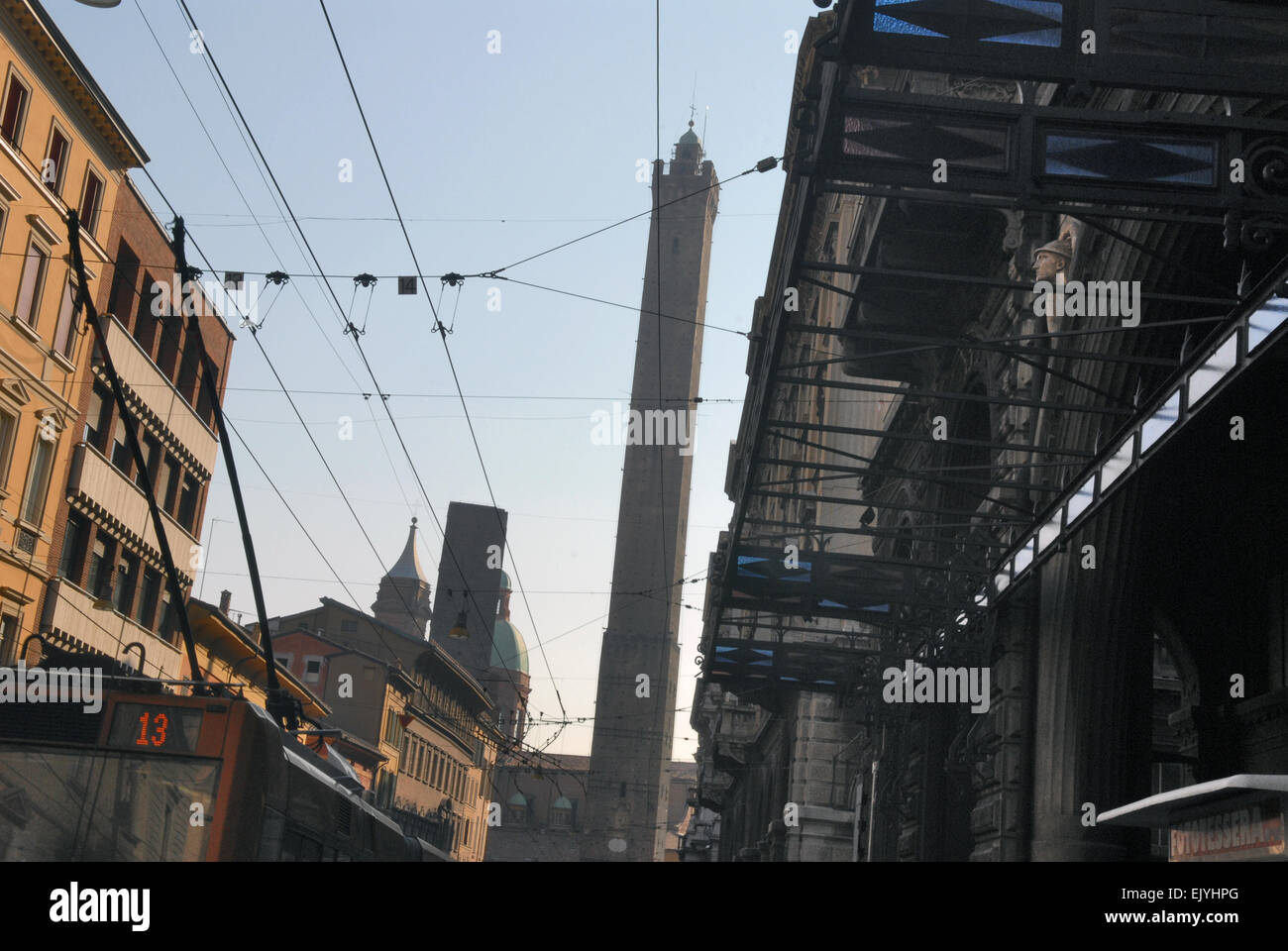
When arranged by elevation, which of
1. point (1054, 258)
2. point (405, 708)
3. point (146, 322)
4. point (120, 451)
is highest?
point (146, 322)

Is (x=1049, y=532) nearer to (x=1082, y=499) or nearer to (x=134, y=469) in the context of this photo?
(x=1082, y=499)

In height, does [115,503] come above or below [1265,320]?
above

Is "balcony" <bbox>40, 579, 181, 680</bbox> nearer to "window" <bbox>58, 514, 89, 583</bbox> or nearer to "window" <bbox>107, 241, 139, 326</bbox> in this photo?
"window" <bbox>58, 514, 89, 583</bbox>

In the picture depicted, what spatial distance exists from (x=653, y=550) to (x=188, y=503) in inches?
1533

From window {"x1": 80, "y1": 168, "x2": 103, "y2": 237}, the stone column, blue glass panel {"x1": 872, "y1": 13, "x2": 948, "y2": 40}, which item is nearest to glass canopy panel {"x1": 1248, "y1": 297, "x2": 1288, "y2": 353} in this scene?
blue glass panel {"x1": 872, "y1": 13, "x2": 948, "y2": 40}

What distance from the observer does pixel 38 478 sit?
2878cm

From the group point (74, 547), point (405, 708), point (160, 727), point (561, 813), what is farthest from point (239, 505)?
point (561, 813)

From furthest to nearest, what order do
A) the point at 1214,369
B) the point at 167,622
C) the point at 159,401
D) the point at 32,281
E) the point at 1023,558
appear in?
the point at 167,622 < the point at 159,401 < the point at 32,281 < the point at 1023,558 < the point at 1214,369

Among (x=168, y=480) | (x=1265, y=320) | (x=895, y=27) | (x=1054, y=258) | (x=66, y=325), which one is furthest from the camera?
(x=168, y=480)

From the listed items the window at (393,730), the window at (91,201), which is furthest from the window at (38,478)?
the window at (393,730)

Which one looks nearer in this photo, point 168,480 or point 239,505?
point 239,505

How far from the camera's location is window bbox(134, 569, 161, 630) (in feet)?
115

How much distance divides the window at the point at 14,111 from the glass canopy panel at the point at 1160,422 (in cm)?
2234
